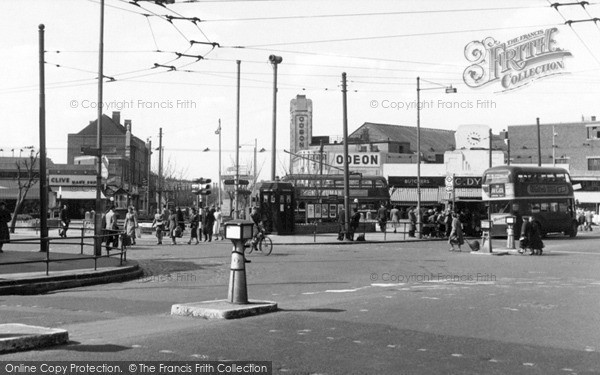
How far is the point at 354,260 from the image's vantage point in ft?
76.8

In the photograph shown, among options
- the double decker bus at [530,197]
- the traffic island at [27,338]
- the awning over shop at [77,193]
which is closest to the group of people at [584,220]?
the double decker bus at [530,197]

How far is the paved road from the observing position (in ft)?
24.4

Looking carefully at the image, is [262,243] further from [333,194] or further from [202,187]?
[333,194]

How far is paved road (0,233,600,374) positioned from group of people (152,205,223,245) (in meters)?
13.1

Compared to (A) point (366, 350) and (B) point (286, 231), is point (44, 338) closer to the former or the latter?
(A) point (366, 350)

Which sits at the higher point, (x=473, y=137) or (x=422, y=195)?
(x=473, y=137)

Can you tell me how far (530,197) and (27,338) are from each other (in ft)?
117

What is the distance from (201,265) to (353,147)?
8712 cm

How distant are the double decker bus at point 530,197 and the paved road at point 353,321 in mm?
19723

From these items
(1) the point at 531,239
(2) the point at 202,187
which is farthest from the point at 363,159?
(1) the point at 531,239

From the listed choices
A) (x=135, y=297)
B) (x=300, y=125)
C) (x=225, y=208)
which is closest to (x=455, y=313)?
(x=135, y=297)

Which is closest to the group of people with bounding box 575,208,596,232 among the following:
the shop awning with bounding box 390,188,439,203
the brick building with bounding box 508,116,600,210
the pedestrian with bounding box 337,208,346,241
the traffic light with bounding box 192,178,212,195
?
the shop awning with bounding box 390,188,439,203

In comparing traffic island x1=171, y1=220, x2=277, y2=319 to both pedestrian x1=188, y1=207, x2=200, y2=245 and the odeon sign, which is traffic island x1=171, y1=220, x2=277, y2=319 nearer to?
pedestrian x1=188, y1=207, x2=200, y2=245

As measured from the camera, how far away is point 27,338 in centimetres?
760
